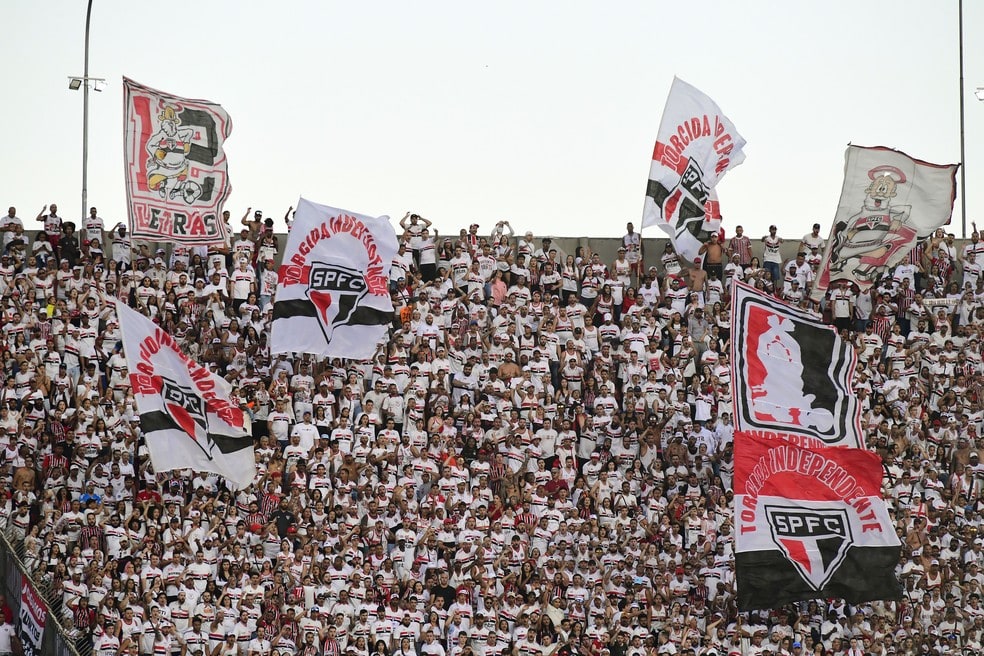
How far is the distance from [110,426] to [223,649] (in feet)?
13.4

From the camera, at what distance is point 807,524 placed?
20.6 metres

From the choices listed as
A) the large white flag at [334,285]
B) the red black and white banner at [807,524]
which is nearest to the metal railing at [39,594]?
the large white flag at [334,285]

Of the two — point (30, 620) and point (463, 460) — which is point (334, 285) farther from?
point (30, 620)

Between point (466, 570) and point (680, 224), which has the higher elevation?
point (680, 224)

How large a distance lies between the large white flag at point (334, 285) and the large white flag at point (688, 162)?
418 cm

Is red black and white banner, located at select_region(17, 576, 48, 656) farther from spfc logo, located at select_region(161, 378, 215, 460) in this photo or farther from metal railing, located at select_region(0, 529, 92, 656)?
spfc logo, located at select_region(161, 378, 215, 460)

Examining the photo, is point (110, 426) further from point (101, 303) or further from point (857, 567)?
point (857, 567)

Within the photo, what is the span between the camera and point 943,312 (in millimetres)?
29406

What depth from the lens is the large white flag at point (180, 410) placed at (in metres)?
22.4

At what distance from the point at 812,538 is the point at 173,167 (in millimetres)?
10374

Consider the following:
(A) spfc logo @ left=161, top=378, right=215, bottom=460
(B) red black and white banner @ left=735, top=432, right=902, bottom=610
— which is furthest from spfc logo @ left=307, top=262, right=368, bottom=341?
(B) red black and white banner @ left=735, top=432, right=902, bottom=610

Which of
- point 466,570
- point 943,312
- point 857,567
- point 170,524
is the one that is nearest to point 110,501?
point 170,524

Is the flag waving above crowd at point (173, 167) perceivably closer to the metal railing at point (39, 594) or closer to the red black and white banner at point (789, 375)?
the metal railing at point (39, 594)

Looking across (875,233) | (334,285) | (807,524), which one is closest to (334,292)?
(334,285)
